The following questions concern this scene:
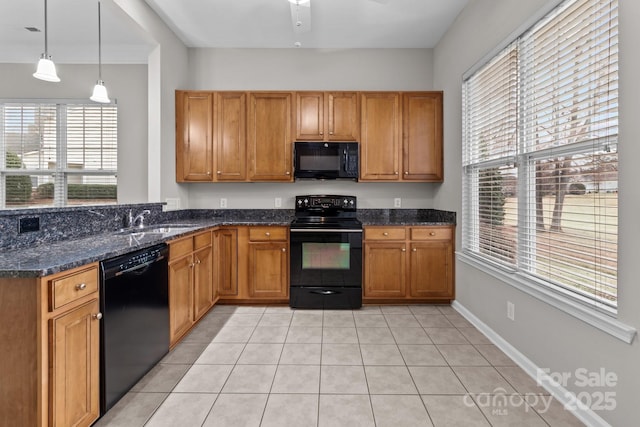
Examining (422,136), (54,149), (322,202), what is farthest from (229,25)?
(54,149)

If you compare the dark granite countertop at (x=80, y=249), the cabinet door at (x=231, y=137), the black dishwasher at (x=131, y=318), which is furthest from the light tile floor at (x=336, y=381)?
the cabinet door at (x=231, y=137)

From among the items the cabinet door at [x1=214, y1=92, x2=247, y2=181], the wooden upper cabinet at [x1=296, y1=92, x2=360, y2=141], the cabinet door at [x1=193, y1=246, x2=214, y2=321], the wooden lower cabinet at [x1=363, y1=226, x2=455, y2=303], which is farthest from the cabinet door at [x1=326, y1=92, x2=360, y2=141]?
the cabinet door at [x1=193, y1=246, x2=214, y2=321]

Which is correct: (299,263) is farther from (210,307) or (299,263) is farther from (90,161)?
(90,161)

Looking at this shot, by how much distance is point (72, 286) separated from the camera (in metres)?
1.47

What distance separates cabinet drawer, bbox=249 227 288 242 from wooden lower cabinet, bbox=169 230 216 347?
454mm

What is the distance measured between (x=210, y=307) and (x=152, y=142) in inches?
A: 71.2

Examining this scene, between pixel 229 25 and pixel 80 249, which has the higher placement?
pixel 229 25

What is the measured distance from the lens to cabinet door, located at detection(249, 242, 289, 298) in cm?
355

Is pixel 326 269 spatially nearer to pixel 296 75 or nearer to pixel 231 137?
pixel 231 137

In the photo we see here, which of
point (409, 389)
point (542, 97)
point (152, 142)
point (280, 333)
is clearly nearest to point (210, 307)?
point (280, 333)

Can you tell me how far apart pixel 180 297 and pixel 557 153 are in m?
2.76

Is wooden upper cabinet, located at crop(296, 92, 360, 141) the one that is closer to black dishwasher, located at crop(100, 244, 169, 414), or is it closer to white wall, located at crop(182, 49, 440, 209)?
white wall, located at crop(182, 49, 440, 209)

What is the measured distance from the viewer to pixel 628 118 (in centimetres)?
146

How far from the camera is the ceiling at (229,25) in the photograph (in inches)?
125
